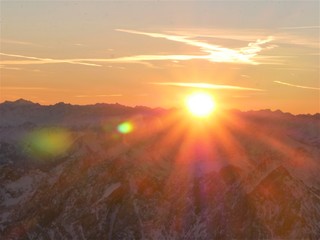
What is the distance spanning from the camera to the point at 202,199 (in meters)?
176

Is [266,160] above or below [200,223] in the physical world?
above

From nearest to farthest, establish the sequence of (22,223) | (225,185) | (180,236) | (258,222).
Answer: (258,222), (180,236), (225,185), (22,223)

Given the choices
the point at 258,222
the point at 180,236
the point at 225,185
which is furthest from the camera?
the point at 225,185

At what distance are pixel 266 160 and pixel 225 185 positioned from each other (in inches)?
629

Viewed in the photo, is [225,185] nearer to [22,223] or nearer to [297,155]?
[297,155]

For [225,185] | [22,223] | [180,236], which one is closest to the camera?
[180,236]

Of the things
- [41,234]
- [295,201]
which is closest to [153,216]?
[41,234]

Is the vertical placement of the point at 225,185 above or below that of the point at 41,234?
above

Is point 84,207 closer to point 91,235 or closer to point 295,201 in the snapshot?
point 91,235

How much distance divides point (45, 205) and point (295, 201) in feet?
278

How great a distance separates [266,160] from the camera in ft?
546

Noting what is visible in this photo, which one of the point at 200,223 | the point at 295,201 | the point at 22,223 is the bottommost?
the point at 22,223

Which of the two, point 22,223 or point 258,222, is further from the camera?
point 22,223

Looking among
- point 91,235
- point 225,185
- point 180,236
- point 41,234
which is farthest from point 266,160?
point 41,234
